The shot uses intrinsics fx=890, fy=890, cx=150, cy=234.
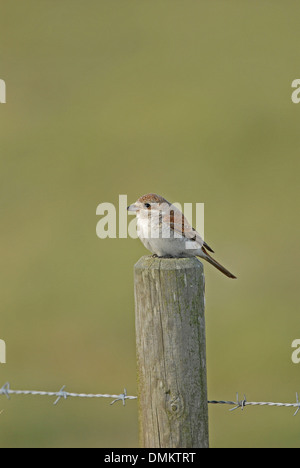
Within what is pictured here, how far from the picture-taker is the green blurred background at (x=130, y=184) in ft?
45.9

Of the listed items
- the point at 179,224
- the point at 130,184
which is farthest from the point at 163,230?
the point at 130,184

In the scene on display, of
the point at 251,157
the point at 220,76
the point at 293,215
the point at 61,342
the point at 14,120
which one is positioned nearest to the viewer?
the point at 61,342

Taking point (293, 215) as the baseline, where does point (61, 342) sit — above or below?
below

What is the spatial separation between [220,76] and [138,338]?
27368mm

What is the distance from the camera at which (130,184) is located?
70.9 ft

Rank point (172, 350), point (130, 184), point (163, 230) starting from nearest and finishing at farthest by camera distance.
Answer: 1. point (172, 350)
2. point (163, 230)
3. point (130, 184)

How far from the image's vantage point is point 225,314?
16984 millimetres

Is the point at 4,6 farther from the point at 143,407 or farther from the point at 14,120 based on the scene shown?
the point at 143,407

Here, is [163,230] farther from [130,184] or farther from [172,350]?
[130,184]

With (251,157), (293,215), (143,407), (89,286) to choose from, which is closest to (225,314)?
(89,286)

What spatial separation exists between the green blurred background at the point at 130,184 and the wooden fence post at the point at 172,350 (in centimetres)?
762

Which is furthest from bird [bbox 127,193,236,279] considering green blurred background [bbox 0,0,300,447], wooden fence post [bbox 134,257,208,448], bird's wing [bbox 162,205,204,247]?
green blurred background [bbox 0,0,300,447]

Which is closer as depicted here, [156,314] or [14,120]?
[156,314]

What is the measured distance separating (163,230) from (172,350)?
5.72 ft
